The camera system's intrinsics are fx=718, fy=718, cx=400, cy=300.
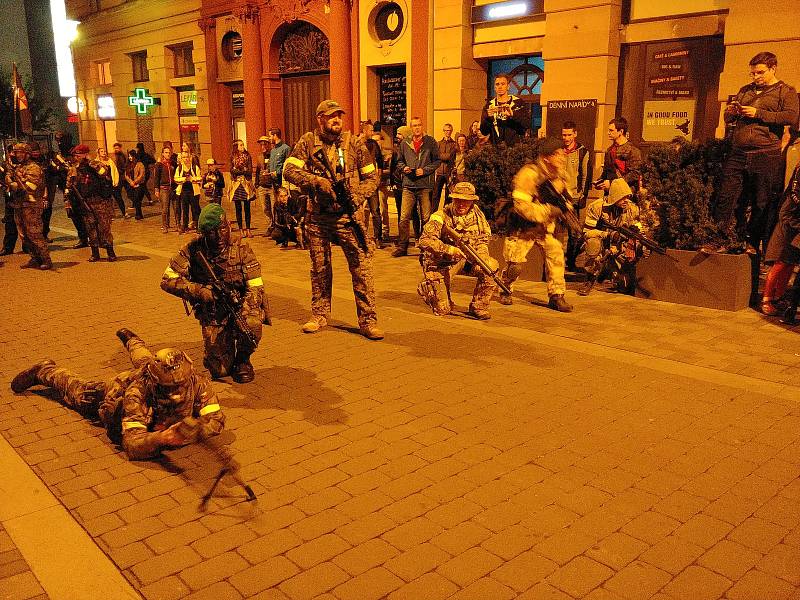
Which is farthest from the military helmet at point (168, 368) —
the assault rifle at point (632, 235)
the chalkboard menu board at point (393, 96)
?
the chalkboard menu board at point (393, 96)

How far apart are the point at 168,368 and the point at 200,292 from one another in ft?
4.87

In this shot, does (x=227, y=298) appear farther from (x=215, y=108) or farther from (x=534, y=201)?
(x=215, y=108)

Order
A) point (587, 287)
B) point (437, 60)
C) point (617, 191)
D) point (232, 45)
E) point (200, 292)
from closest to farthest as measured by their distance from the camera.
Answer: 1. point (200, 292)
2. point (617, 191)
3. point (587, 287)
4. point (437, 60)
5. point (232, 45)

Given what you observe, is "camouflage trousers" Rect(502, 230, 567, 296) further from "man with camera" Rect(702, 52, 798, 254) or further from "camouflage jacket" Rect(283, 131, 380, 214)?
"camouflage jacket" Rect(283, 131, 380, 214)

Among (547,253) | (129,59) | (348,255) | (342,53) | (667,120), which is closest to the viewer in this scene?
Result: (348,255)

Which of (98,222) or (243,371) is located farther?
(98,222)

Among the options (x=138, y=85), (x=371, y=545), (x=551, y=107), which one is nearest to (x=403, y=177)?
(x=551, y=107)

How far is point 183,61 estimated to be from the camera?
24.0m

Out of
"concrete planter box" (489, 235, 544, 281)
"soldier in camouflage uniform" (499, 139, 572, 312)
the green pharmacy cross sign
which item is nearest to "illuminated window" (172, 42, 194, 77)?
the green pharmacy cross sign

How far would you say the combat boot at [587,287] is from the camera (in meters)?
8.72

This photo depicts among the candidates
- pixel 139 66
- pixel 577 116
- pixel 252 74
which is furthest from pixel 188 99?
pixel 577 116

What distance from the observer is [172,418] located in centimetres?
446

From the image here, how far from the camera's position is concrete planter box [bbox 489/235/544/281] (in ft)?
31.4

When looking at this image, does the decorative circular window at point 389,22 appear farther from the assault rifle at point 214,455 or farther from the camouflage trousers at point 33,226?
the assault rifle at point 214,455
